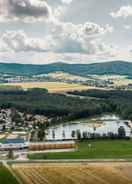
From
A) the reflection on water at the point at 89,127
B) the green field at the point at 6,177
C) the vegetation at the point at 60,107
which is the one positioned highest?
the vegetation at the point at 60,107

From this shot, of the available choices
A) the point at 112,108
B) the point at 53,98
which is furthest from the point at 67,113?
the point at 53,98

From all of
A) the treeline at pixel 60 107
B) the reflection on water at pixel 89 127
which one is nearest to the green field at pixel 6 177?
the reflection on water at pixel 89 127

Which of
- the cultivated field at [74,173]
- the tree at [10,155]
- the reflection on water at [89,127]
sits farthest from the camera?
the reflection on water at [89,127]

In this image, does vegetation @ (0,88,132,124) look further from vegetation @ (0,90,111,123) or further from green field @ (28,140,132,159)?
green field @ (28,140,132,159)

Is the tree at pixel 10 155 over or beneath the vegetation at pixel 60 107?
beneath

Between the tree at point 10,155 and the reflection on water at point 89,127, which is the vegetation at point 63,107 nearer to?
the reflection on water at point 89,127

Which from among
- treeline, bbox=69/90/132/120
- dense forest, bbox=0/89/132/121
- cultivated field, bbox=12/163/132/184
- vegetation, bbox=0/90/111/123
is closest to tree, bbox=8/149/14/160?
cultivated field, bbox=12/163/132/184
